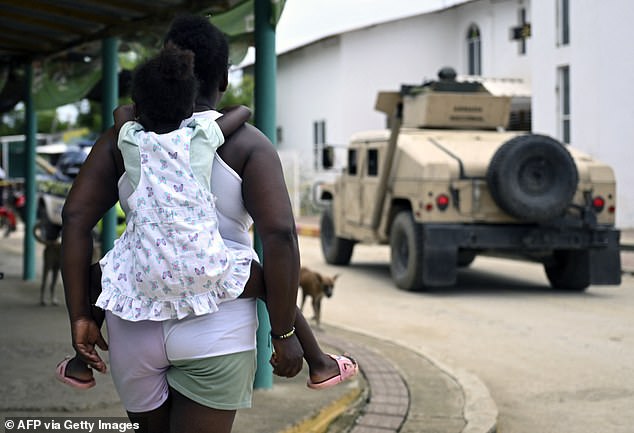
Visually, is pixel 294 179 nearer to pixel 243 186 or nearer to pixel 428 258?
pixel 428 258

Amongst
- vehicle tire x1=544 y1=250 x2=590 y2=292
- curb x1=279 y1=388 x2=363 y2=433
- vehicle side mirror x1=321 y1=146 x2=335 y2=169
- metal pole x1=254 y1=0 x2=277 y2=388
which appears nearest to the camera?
curb x1=279 y1=388 x2=363 y2=433

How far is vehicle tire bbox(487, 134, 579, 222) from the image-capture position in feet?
31.7

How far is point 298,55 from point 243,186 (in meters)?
27.6

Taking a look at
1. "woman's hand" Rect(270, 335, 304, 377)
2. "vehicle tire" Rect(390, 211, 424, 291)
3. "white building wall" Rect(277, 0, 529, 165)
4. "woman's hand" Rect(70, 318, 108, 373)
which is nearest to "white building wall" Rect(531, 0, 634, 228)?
"white building wall" Rect(277, 0, 529, 165)

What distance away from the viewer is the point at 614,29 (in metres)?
18.1

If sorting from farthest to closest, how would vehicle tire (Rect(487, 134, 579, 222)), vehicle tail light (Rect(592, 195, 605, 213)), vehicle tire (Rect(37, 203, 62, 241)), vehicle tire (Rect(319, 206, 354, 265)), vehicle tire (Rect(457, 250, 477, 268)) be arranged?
vehicle tire (Rect(319, 206, 354, 265)), vehicle tire (Rect(37, 203, 62, 241)), vehicle tire (Rect(457, 250, 477, 268)), vehicle tail light (Rect(592, 195, 605, 213)), vehicle tire (Rect(487, 134, 579, 222))

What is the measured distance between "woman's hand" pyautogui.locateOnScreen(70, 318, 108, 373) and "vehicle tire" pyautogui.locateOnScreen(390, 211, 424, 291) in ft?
25.5

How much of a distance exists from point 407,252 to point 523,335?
302 centimetres

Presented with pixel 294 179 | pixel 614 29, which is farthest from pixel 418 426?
pixel 294 179

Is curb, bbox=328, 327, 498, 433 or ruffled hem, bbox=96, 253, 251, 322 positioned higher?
ruffled hem, bbox=96, 253, 251, 322

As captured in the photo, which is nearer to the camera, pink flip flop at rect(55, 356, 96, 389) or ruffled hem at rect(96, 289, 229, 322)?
ruffled hem at rect(96, 289, 229, 322)

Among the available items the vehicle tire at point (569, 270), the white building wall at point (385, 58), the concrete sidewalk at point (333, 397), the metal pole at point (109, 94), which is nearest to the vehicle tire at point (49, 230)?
the metal pole at point (109, 94)

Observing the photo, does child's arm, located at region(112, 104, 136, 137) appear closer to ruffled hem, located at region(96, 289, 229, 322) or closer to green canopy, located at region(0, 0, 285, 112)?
ruffled hem, located at region(96, 289, 229, 322)

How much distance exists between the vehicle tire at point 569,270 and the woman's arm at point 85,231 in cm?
856
